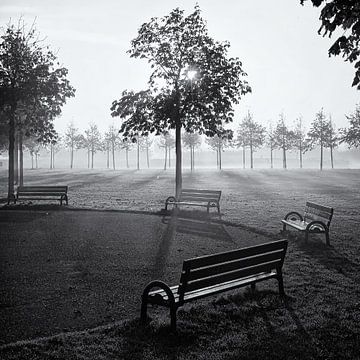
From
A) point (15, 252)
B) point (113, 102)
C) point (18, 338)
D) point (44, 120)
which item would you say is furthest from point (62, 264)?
point (44, 120)

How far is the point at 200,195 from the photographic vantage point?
1597 cm

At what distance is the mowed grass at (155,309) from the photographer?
15.3 feet

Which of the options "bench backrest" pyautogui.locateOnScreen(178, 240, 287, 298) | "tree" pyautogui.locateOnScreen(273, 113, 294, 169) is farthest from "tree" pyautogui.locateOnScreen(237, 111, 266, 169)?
"bench backrest" pyautogui.locateOnScreen(178, 240, 287, 298)

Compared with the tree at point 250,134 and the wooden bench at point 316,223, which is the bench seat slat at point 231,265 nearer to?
the wooden bench at point 316,223

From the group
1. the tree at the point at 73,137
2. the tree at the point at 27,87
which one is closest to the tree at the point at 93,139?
the tree at the point at 73,137

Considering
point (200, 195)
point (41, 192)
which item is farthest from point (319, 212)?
point (41, 192)

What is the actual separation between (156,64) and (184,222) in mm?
7756

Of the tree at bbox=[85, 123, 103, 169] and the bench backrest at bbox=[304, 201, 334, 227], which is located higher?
the tree at bbox=[85, 123, 103, 169]

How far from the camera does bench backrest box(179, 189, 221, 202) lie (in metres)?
15.8

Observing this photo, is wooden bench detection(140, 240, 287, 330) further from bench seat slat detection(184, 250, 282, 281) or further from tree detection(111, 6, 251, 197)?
→ tree detection(111, 6, 251, 197)

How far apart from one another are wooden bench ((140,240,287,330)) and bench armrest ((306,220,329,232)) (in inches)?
163

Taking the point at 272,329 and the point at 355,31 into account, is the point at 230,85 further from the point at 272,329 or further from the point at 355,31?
the point at 272,329

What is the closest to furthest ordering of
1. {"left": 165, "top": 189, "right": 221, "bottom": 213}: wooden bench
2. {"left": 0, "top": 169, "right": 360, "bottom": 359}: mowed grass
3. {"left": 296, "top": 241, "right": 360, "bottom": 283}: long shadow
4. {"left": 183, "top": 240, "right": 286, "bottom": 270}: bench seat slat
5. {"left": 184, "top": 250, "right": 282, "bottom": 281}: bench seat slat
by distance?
{"left": 0, "top": 169, "right": 360, "bottom": 359}: mowed grass < {"left": 183, "top": 240, "right": 286, "bottom": 270}: bench seat slat < {"left": 184, "top": 250, "right": 282, "bottom": 281}: bench seat slat < {"left": 296, "top": 241, "right": 360, "bottom": 283}: long shadow < {"left": 165, "top": 189, "right": 221, "bottom": 213}: wooden bench

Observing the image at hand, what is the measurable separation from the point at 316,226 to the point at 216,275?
21.5 ft
